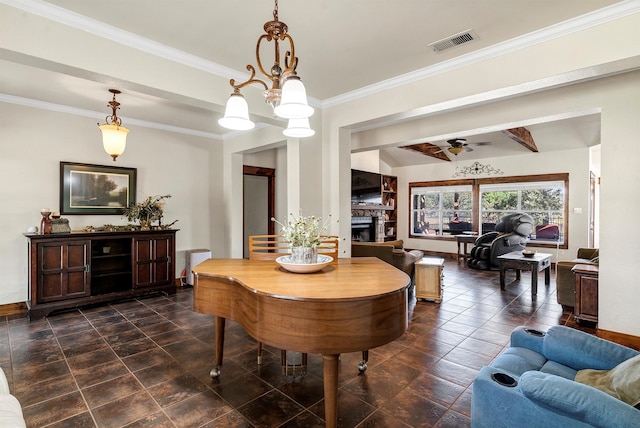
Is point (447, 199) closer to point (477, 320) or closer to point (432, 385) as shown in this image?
point (477, 320)

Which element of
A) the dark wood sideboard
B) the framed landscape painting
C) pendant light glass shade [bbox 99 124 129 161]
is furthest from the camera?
the framed landscape painting

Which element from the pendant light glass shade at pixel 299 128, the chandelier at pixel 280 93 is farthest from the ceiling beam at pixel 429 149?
the chandelier at pixel 280 93

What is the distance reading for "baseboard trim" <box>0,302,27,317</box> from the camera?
158 inches

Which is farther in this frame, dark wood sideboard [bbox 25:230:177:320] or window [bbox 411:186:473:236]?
window [bbox 411:186:473:236]

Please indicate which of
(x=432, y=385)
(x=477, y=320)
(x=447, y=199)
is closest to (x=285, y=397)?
(x=432, y=385)

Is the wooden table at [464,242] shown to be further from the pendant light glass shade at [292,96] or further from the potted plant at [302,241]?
the pendant light glass shade at [292,96]

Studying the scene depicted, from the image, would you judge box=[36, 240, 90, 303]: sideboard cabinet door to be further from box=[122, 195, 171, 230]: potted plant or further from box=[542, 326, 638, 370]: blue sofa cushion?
box=[542, 326, 638, 370]: blue sofa cushion

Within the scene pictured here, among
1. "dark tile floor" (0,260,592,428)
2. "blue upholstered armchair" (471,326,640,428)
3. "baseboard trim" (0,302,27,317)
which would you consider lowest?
"dark tile floor" (0,260,592,428)

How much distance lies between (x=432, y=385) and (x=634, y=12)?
10.4 ft

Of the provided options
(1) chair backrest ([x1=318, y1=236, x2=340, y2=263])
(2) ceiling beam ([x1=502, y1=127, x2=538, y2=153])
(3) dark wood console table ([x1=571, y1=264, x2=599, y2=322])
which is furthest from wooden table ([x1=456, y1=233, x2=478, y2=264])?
(1) chair backrest ([x1=318, y1=236, x2=340, y2=263])

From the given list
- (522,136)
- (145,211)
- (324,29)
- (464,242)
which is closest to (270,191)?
(145,211)

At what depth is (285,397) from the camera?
2273mm

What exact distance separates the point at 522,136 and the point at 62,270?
790cm

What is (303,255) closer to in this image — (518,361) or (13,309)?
(518,361)
